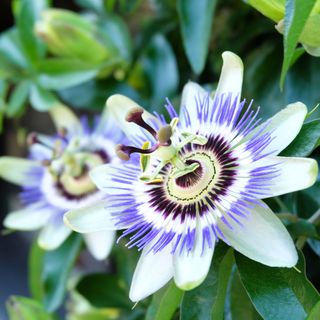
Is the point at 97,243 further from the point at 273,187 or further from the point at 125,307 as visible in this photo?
the point at 273,187

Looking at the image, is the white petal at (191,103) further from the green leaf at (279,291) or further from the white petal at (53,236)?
the white petal at (53,236)

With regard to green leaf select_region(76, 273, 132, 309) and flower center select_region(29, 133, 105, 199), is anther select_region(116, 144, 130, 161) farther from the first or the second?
green leaf select_region(76, 273, 132, 309)

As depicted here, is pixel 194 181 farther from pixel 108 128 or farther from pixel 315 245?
pixel 108 128

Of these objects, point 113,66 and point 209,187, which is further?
point 113,66

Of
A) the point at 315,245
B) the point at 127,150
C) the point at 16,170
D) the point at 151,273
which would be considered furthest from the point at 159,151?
the point at 16,170

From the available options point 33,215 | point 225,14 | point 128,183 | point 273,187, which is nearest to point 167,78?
point 225,14

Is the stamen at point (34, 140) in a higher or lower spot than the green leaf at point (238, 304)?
lower

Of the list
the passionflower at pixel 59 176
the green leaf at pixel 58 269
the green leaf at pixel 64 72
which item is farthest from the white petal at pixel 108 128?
the green leaf at pixel 58 269
